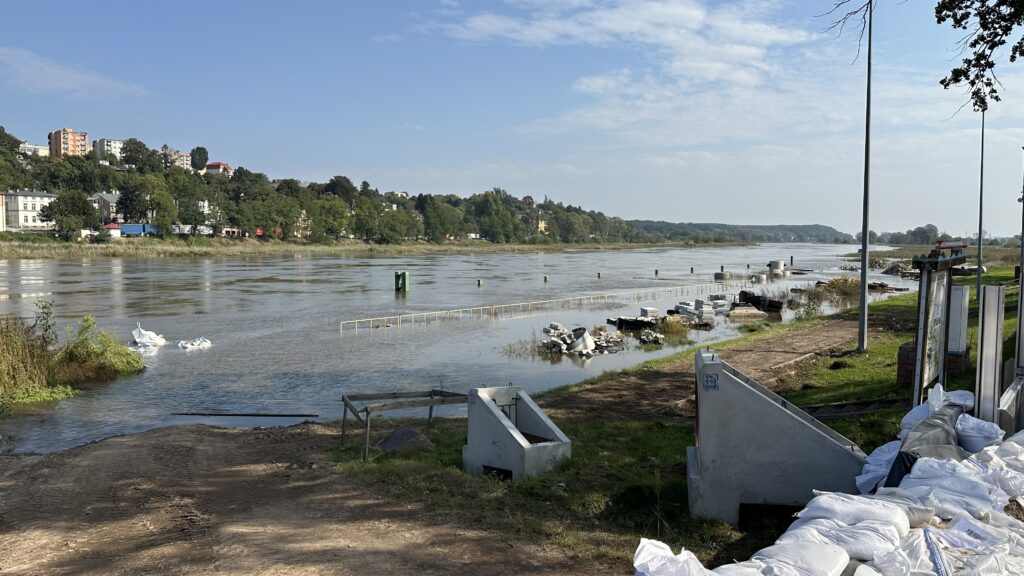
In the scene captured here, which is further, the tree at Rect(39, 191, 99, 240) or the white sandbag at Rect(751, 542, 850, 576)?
the tree at Rect(39, 191, 99, 240)

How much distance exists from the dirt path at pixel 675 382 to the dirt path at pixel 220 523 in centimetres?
576

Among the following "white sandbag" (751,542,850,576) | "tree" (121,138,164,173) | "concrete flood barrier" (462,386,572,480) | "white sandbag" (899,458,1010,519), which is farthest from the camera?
"tree" (121,138,164,173)

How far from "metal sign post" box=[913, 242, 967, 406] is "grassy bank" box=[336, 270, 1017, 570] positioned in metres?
1.19

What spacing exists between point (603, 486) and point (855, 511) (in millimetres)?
3629

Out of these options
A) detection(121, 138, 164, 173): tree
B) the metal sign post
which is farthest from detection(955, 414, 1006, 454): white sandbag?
detection(121, 138, 164, 173): tree

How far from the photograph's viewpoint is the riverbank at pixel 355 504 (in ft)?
22.6

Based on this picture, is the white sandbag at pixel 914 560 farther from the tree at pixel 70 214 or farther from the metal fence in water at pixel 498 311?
the tree at pixel 70 214

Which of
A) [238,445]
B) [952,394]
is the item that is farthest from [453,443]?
[952,394]

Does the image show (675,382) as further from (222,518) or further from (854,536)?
(854,536)

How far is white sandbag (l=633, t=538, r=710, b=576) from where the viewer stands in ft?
15.1

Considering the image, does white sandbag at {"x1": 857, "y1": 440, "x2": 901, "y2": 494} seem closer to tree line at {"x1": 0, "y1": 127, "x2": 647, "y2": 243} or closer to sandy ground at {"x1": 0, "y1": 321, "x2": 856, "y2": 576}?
sandy ground at {"x1": 0, "y1": 321, "x2": 856, "y2": 576}

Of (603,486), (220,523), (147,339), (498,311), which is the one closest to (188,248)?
(498,311)

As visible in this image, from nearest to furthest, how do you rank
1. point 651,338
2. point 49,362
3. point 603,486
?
point 603,486 < point 49,362 < point 651,338

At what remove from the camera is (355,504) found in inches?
341
